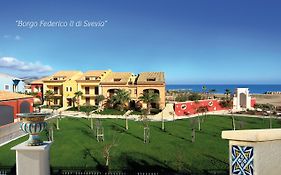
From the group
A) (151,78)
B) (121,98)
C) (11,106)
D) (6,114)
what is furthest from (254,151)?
(151,78)

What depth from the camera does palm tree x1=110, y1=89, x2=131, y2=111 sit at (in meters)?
39.0

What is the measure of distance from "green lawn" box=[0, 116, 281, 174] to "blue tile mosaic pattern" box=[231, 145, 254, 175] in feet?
23.1

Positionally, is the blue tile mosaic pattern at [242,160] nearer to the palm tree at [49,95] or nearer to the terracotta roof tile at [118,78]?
the terracotta roof tile at [118,78]

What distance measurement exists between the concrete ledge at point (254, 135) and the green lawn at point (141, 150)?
715 centimetres

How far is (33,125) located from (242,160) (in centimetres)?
528

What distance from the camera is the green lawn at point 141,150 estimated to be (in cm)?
1445

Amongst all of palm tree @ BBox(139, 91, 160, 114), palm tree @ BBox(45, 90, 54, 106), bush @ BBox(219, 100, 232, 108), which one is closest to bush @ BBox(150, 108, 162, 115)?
palm tree @ BBox(139, 91, 160, 114)

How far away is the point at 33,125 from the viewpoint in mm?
6461

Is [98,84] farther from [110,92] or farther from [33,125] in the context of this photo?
[33,125]

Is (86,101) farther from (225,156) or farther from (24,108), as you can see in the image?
(225,156)

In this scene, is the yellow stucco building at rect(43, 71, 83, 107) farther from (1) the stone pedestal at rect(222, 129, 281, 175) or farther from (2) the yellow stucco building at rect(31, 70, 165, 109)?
(1) the stone pedestal at rect(222, 129, 281, 175)

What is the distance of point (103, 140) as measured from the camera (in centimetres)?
2052

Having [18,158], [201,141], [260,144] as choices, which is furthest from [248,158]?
[201,141]

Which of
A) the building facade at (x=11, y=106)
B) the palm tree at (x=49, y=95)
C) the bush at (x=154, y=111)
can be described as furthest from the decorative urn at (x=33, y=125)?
the palm tree at (x=49, y=95)
